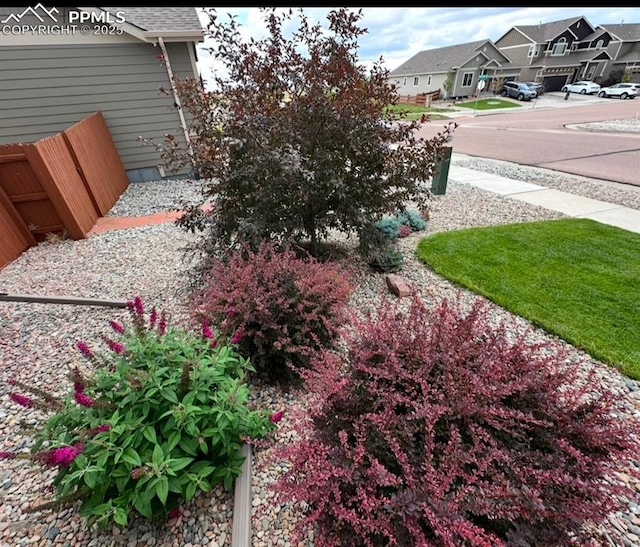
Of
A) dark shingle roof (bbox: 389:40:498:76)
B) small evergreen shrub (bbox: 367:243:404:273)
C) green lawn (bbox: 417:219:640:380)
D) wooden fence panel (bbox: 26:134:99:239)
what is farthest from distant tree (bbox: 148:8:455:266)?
dark shingle roof (bbox: 389:40:498:76)

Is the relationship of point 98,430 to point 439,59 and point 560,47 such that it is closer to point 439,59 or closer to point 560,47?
point 439,59

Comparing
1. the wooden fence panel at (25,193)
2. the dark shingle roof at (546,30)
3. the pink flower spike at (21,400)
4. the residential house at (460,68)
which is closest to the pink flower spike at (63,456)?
the pink flower spike at (21,400)

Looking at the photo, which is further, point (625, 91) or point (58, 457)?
point (625, 91)

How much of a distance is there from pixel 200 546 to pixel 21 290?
12.3ft

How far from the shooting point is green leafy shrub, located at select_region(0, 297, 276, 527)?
1.31 metres

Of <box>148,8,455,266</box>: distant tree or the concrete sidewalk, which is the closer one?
<box>148,8,455,266</box>: distant tree

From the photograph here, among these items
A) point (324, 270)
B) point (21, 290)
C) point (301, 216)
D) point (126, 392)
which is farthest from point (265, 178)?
point (21, 290)

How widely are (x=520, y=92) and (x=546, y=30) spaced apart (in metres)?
14.7

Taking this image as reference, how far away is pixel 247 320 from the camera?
212 centimetres

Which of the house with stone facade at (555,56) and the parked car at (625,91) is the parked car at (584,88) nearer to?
the parked car at (625,91)

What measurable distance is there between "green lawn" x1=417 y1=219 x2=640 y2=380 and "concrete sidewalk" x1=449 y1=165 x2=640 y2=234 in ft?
1.31

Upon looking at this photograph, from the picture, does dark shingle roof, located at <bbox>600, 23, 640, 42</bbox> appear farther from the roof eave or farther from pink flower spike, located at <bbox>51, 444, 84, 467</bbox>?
pink flower spike, located at <bbox>51, 444, 84, 467</bbox>

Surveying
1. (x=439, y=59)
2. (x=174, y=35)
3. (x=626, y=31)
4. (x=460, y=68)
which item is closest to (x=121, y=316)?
(x=174, y=35)

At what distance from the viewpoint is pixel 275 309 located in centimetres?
223
